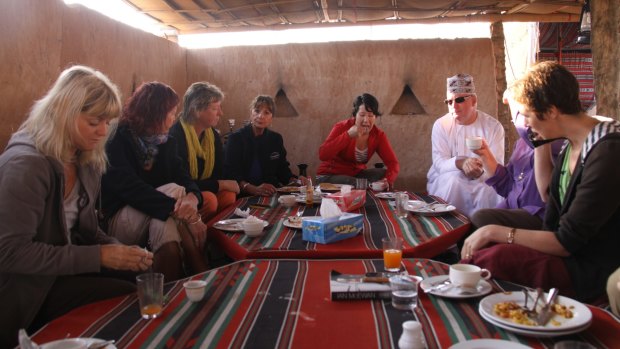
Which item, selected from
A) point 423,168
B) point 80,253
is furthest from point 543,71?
point 423,168

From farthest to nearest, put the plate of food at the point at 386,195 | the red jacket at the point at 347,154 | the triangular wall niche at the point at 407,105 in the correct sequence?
the triangular wall niche at the point at 407,105 < the red jacket at the point at 347,154 < the plate of food at the point at 386,195

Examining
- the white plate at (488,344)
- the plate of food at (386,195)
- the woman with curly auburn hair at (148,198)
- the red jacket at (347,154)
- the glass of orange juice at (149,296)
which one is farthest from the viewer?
the red jacket at (347,154)

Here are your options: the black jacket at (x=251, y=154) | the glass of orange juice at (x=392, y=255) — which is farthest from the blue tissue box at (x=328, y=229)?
the black jacket at (x=251, y=154)

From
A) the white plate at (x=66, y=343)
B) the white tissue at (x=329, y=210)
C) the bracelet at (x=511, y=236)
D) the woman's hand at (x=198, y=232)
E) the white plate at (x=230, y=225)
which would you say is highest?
the white tissue at (x=329, y=210)

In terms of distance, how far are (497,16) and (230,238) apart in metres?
4.88

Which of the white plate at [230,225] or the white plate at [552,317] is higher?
the white plate at [230,225]

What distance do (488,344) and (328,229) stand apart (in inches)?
44.8

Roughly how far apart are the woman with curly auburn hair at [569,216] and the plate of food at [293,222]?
861mm

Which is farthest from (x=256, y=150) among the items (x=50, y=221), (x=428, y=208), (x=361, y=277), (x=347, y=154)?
(x=361, y=277)

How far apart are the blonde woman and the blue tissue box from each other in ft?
2.45

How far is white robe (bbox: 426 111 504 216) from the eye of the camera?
14.0 feet

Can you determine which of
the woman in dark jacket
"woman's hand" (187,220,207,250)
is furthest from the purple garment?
the woman in dark jacket

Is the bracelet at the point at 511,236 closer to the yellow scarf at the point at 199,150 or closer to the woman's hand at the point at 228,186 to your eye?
the woman's hand at the point at 228,186

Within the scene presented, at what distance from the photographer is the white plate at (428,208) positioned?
3014 millimetres
